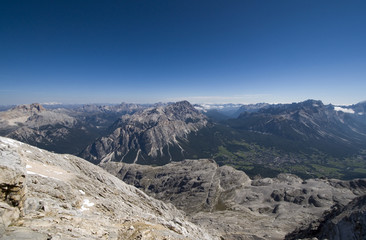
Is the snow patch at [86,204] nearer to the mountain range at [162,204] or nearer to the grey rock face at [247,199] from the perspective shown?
the mountain range at [162,204]

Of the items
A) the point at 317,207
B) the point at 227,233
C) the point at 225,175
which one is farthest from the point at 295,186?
the point at 227,233

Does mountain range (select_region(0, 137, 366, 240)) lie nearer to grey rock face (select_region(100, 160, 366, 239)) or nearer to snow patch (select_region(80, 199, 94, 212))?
snow patch (select_region(80, 199, 94, 212))

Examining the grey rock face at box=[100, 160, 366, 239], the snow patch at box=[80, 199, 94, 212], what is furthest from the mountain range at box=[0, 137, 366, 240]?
the grey rock face at box=[100, 160, 366, 239]

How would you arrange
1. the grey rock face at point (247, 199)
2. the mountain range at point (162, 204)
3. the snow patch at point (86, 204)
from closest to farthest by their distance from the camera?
1. the mountain range at point (162, 204)
2. the snow patch at point (86, 204)
3. the grey rock face at point (247, 199)

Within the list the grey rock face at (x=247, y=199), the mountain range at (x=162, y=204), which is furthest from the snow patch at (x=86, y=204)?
the grey rock face at (x=247, y=199)

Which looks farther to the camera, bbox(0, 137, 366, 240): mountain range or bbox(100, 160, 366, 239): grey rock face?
bbox(100, 160, 366, 239): grey rock face

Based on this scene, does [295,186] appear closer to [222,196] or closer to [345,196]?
[345,196]

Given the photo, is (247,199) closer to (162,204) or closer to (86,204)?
(162,204)

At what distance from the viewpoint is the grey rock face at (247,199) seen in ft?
314

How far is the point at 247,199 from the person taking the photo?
148m

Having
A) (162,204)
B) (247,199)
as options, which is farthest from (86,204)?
(247,199)

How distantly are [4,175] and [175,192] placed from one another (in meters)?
180

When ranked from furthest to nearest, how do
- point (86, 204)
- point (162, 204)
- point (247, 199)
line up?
point (247, 199), point (162, 204), point (86, 204)

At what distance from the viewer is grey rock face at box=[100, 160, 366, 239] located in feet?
314
